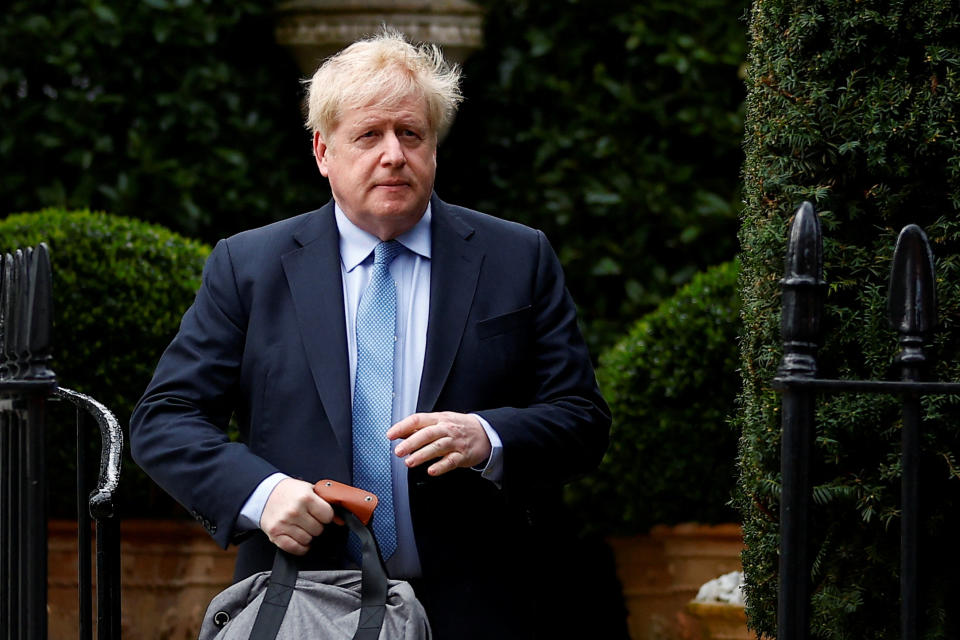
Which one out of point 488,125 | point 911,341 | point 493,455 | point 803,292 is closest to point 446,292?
point 493,455

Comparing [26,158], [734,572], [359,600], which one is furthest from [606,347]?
[359,600]

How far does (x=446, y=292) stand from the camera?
279 centimetres

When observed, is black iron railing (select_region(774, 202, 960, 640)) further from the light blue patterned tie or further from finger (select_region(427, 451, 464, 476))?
the light blue patterned tie

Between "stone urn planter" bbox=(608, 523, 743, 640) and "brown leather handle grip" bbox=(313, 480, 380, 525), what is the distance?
7.42 ft

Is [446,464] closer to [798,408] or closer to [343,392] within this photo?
[343,392]

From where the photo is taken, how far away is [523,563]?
279 centimetres

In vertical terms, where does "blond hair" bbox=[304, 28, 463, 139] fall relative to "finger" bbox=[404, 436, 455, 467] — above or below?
above

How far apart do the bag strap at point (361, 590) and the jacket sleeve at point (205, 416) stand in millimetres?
162

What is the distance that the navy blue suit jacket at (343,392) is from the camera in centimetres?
265

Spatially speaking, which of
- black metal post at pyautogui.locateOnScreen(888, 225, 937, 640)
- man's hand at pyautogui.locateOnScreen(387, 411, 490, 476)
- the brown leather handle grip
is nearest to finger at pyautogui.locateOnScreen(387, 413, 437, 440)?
man's hand at pyautogui.locateOnScreen(387, 411, 490, 476)

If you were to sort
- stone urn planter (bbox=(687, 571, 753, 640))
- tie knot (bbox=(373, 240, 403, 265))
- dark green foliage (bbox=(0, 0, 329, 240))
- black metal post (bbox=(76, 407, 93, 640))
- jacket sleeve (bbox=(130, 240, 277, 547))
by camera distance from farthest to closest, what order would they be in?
dark green foliage (bbox=(0, 0, 329, 240)) → stone urn planter (bbox=(687, 571, 753, 640)) → black metal post (bbox=(76, 407, 93, 640)) → tie knot (bbox=(373, 240, 403, 265)) → jacket sleeve (bbox=(130, 240, 277, 547))

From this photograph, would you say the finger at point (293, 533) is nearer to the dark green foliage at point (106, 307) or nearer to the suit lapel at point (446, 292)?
the suit lapel at point (446, 292)

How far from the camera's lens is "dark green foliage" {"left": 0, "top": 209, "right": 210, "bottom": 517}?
4602 mm

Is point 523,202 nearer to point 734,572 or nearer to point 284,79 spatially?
point 284,79
